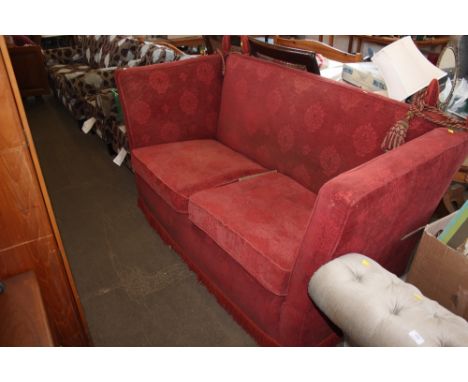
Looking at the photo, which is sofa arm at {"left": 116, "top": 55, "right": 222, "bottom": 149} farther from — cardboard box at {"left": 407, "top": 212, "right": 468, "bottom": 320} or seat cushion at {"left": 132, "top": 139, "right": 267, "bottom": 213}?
cardboard box at {"left": 407, "top": 212, "right": 468, "bottom": 320}

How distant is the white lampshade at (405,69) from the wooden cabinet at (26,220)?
1.27 meters

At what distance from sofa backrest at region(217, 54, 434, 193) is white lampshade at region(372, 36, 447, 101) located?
13 centimetres

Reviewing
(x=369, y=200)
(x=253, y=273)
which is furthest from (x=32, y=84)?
(x=369, y=200)

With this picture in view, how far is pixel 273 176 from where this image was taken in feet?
5.57

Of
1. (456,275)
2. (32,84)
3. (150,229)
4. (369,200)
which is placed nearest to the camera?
(369,200)

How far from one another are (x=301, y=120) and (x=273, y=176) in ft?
0.95

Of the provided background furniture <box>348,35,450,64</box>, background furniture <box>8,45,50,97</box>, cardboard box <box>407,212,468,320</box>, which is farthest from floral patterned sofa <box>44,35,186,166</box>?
background furniture <box>348,35,450,64</box>

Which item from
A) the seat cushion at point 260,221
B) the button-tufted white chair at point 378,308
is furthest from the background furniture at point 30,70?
the button-tufted white chair at point 378,308

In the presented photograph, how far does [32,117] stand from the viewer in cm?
371

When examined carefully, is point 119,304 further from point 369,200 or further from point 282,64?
point 282,64

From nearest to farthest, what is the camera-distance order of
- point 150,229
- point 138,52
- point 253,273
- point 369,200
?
1. point 369,200
2. point 253,273
3. point 150,229
4. point 138,52

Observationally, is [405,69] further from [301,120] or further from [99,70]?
[99,70]

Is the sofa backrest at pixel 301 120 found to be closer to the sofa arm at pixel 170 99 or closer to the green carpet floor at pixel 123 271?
the sofa arm at pixel 170 99

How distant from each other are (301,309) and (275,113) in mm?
912
